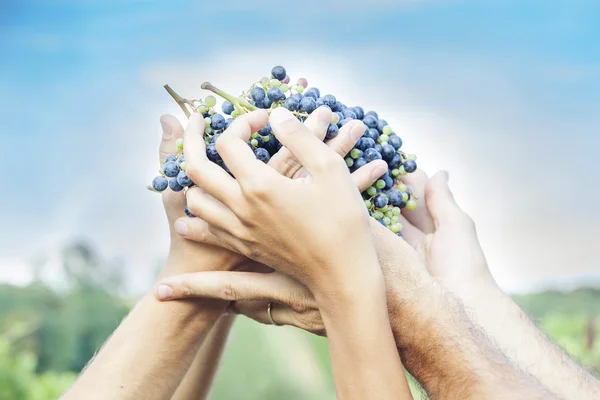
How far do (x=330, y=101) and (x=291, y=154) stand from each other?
23cm

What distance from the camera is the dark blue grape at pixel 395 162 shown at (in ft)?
5.70

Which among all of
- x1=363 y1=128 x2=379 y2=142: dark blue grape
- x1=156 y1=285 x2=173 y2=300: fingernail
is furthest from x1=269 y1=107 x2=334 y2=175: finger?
x1=156 y1=285 x2=173 y2=300: fingernail

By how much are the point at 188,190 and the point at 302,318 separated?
461mm

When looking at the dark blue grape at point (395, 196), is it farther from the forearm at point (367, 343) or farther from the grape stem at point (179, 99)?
the grape stem at point (179, 99)

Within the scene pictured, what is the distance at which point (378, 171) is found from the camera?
160cm

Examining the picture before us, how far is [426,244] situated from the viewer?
2053 millimetres

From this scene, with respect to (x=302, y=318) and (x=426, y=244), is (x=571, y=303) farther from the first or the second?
(x=302, y=318)

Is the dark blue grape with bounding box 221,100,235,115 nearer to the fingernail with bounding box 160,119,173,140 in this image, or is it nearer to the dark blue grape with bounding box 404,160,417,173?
the fingernail with bounding box 160,119,173,140

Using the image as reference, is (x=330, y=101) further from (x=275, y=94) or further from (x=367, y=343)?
(x=367, y=343)

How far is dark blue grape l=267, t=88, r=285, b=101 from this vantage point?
162 centimetres

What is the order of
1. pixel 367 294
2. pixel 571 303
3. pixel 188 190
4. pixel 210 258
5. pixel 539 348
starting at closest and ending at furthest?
1. pixel 367 294
2. pixel 188 190
3. pixel 210 258
4. pixel 539 348
5. pixel 571 303

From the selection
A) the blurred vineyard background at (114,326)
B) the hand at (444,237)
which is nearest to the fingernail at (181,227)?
the hand at (444,237)

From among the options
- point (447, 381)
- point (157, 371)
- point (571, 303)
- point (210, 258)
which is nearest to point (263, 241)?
point (210, 258)

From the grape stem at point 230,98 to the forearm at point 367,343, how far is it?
0.55m
